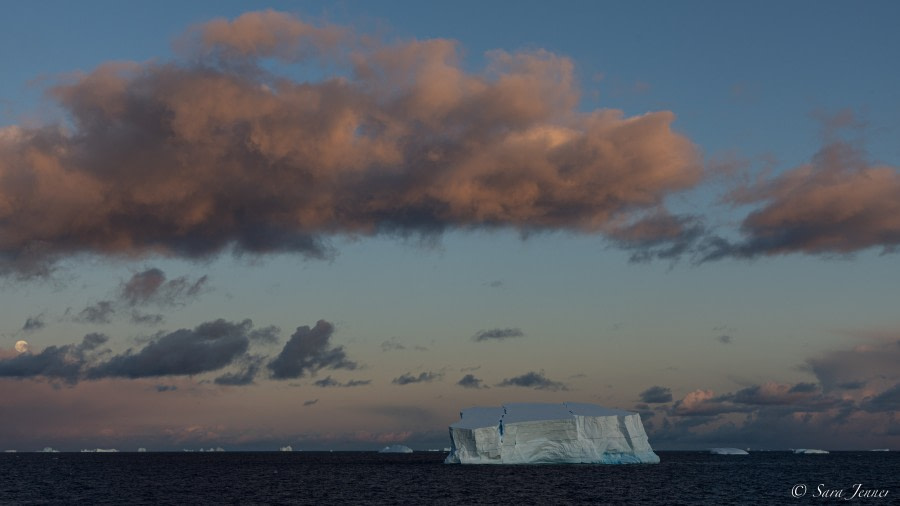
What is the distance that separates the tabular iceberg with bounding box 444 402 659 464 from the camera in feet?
312

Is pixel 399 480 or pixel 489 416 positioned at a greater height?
pixel 489 416

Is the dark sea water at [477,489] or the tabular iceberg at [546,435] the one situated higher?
the tabular iceberg at [546,435]

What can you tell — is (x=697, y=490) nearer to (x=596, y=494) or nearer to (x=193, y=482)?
(x=596, y=494)

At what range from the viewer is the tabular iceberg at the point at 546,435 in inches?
3740

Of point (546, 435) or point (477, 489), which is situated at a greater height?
point (546, 435)

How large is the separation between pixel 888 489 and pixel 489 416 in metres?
43.8

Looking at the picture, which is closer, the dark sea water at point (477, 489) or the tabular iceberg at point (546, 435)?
the dark sea water at point (477, 489)

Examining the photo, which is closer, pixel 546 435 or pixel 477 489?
pixel 477 489

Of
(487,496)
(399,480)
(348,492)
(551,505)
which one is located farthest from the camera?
(399,480)

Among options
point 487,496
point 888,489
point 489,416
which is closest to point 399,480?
point 489,416

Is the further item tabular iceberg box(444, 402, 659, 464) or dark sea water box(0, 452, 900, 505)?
tabular iceberg box(444, 402, 659, 464)

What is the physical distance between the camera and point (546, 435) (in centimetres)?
9538

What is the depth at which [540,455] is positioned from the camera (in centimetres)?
9631

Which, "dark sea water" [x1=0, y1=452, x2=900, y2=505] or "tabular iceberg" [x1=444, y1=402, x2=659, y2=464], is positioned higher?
"tabular iceberg" [x1=444, y1=402, x2=659, y2=464]
